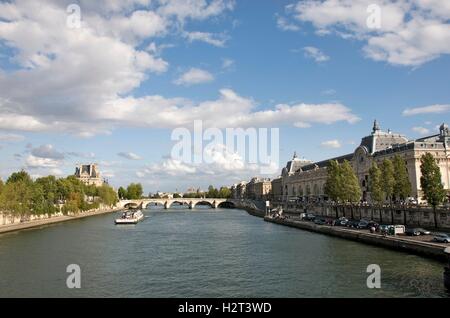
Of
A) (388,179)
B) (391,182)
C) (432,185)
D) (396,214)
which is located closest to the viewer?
(432,185)

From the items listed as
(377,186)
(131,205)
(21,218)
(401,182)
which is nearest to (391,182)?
(377,186)

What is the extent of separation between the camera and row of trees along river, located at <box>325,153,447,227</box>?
56469 mm

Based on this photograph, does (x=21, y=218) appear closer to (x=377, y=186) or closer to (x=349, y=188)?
(x=349, y=188)

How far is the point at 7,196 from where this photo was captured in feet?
267

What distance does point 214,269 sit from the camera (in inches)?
1523

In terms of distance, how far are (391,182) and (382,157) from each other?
35.7 metres

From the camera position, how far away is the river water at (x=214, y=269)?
30812mm

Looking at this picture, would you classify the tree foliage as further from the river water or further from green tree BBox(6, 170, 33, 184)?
green tree BBox(6, 170, 33, 184)

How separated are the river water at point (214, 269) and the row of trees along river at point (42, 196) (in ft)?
86.0

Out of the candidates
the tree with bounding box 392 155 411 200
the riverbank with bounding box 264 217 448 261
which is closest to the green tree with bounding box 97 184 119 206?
the riverbank with bounding box 264 217 448 261

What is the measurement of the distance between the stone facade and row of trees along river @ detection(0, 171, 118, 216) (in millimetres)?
72186
